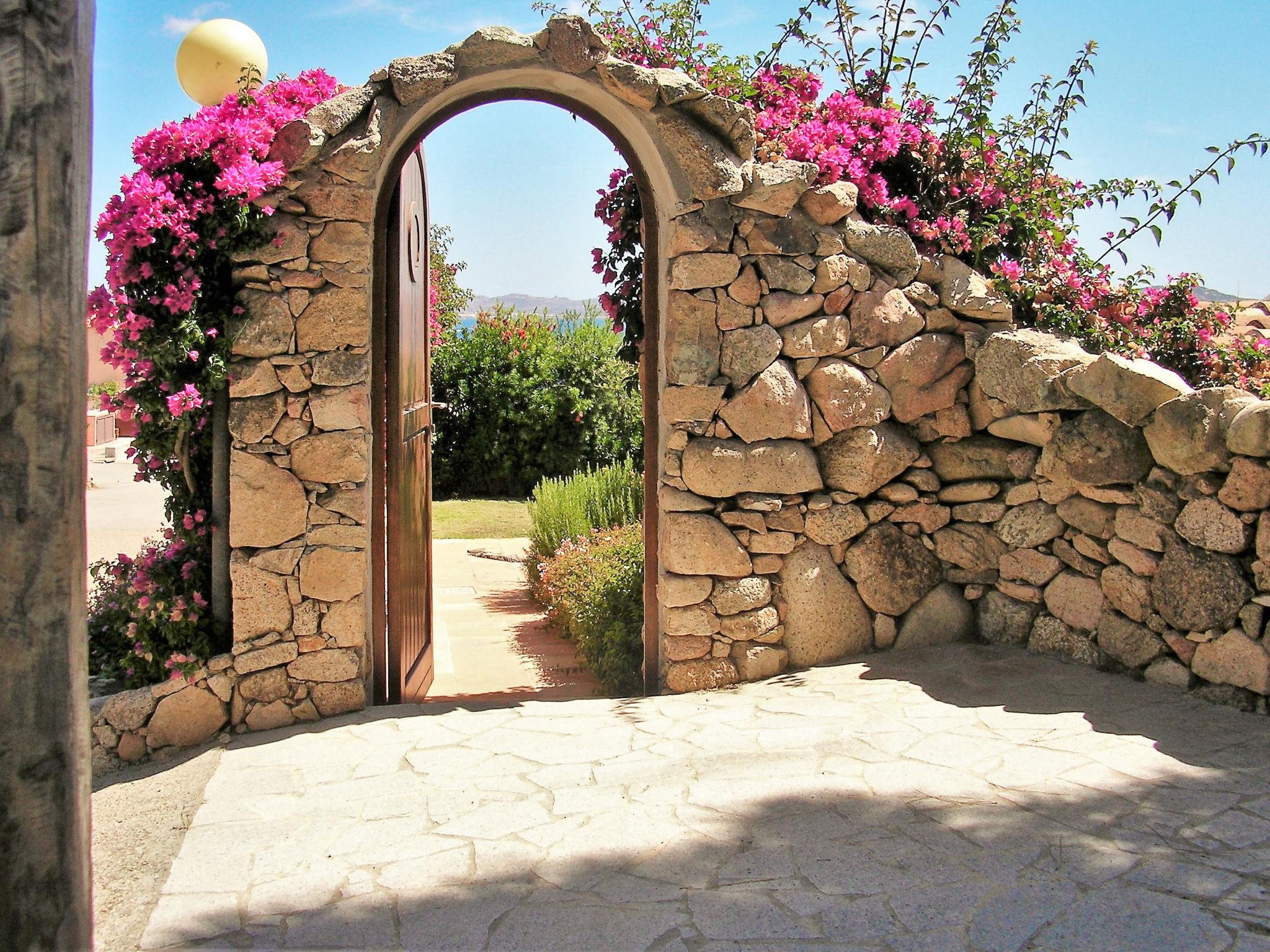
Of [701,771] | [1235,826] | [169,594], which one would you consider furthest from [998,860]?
[169,594]

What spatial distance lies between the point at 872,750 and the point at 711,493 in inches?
57.9

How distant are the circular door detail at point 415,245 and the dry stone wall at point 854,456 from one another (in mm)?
1435

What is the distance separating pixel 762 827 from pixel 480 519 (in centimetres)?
828

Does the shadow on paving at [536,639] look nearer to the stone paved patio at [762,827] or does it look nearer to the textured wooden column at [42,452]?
the stone paved patio at [762,827]

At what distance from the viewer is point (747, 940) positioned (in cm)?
259

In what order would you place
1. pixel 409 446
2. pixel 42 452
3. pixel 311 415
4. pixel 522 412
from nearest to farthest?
pixel 42 452 < pixel 311 415 < pixel 409 446 < pixel 522 412

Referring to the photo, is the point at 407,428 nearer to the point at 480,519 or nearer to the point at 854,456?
the point at 854,456

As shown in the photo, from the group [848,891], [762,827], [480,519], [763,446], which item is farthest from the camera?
[480,519]

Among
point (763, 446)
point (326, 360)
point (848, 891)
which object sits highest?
point (326, 360)

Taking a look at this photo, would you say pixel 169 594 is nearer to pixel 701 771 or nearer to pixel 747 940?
pixel 701 771

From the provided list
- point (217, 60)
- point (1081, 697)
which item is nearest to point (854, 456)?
point (1081, 697)

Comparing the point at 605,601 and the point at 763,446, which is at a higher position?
the point at 763,446

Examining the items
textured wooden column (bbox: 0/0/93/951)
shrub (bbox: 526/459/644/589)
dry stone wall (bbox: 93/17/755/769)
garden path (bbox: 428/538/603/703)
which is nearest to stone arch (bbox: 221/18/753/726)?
dry stone wall (bbox: 93/17/755/769)

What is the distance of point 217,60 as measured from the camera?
4.49m
